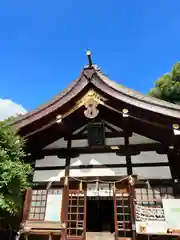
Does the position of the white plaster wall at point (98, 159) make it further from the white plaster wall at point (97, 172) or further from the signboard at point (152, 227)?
the signboard at point (152, 227)

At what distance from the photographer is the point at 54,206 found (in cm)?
760

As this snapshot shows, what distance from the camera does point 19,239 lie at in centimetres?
730

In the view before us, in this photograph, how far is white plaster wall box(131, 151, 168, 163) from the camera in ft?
25.6

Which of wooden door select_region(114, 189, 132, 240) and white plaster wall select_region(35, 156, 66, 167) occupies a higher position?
white plaster wall select_region(35, 156, 66, 167)

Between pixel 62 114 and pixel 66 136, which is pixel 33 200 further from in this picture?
pixel 62 114

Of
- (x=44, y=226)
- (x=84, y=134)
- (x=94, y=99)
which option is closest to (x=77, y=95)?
(x=94, y=99)

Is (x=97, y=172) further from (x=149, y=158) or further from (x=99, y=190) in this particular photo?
(x=149, y=158)

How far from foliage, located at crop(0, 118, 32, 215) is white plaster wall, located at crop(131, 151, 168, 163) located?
3.91 m

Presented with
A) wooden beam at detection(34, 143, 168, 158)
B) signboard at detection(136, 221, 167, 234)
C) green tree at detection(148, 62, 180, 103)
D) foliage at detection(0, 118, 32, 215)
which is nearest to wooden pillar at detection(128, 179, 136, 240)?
signboard at detection(136, 221, 167, 234)

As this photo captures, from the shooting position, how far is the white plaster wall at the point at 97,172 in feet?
25.6

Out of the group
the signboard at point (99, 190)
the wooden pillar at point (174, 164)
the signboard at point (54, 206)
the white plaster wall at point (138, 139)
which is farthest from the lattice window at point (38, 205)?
the wooden pillar at point (174, 164)

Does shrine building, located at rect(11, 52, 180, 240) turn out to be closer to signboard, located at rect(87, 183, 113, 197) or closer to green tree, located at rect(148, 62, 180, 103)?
signboard, located at rect(87, 183, 113, 197)

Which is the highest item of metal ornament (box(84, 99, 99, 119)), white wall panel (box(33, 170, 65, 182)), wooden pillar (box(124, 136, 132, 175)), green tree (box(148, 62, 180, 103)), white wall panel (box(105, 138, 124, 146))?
green tree (box(148, 62, 180, 103))

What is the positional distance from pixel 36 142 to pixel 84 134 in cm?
205
